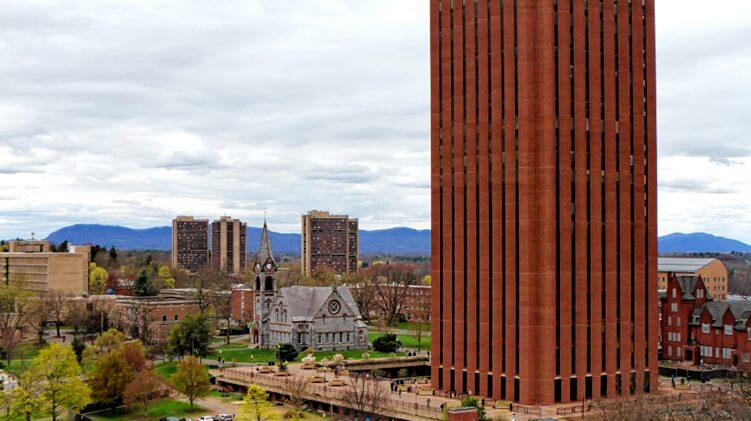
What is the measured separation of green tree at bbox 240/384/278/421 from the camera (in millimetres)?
79250

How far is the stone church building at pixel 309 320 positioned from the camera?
13162cm

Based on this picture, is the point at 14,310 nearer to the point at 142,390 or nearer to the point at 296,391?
the point at 142,390

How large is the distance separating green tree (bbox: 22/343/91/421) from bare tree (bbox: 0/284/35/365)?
1914 inches

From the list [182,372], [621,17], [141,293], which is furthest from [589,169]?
[141,293]

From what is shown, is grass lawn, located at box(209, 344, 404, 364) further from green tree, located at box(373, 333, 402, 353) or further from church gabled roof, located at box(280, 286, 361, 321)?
church gabled roof, located at box(280, 286, 361, 321)

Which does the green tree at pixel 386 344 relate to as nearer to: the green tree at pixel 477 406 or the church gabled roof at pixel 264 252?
the church gabled roof at pixel 264 252

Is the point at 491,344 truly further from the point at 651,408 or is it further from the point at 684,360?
the point at 684,360

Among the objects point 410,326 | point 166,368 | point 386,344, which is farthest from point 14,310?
point 410,326

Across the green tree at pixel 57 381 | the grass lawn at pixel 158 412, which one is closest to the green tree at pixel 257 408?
the grass lawn at pixel 158 412

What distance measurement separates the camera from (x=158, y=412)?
3575 inches

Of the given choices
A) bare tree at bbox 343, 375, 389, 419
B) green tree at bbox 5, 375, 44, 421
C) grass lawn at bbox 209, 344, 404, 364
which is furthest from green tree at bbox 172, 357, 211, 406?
grass lawn at bbox 209, 344, 404, 364

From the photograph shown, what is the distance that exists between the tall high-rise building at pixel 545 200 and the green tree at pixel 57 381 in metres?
33.0

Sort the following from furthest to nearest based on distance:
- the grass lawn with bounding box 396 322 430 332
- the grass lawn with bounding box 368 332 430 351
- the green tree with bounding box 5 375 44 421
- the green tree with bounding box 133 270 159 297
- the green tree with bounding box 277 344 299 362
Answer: the green tree with bounding box 133 270 159 297, the grass lawn with bounding box 396 322 430 332, the grass lawn with bounding box 368 332 430 351, the green tree with bounding box 277 344 299 362, the green tree with bounding box 5 375 44 421

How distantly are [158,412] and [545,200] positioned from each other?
42229 mm
